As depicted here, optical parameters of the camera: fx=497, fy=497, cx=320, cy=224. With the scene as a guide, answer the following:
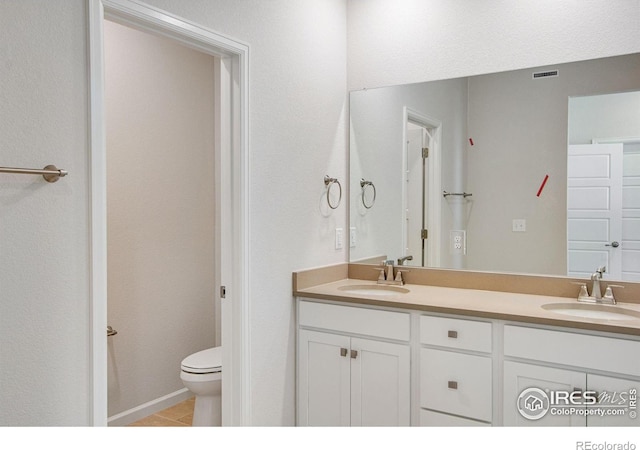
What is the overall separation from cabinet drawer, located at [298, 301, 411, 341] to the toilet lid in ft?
1.70

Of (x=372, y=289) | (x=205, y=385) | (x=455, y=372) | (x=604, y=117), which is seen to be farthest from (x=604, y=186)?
(x=205, y=385)

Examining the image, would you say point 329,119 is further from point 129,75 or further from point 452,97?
point 129,75

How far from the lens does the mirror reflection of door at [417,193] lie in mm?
2836

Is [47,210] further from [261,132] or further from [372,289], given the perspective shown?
[372,289]

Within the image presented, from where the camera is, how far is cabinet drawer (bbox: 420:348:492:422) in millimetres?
2086

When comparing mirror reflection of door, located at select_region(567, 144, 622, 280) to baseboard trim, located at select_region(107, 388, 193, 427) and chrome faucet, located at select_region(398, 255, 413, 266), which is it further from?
baseboard trim, located at select_region(107, 388, 193, 427)

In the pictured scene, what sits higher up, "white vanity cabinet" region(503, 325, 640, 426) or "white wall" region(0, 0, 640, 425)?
"white wall" region(0, 0, 640, 425)

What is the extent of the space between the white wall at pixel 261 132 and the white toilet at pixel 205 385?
1.11 feet

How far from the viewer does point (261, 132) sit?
237 centimetres

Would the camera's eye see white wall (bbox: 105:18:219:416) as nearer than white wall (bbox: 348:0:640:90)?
No

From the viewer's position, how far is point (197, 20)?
2.03 m

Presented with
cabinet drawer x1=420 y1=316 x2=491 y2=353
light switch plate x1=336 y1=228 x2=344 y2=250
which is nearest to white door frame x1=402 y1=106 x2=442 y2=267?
light switch plate x1=336 y1=228 x2=344 y2=250

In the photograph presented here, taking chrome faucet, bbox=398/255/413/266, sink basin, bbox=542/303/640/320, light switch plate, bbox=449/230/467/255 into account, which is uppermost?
light switch plate, bbox=449/230/467/255

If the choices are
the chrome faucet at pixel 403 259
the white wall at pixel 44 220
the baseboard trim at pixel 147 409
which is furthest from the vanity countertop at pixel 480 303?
the baseboard trim at pixel 147 409
